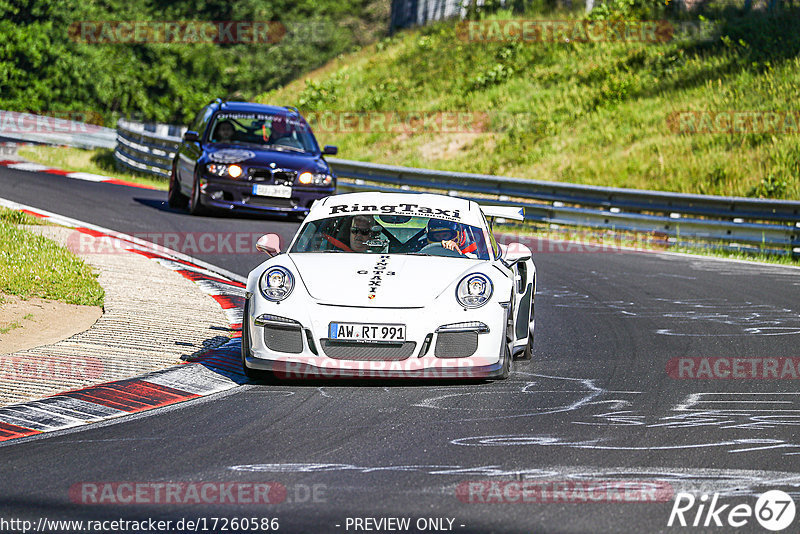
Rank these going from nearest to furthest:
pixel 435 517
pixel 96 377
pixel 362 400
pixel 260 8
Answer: pixel 435 517 < pixel 362 400 < pixel 96 377 < pixel 260 8

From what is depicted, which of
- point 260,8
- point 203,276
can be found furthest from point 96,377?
point 260,8

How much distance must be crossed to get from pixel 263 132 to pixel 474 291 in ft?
36.0

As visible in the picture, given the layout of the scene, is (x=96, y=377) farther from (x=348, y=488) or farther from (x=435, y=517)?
(x=435, y=517)

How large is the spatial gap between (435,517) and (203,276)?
7980 millimetres

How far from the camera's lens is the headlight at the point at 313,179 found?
1719 cm

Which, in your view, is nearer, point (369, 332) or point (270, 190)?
point (369, 332)

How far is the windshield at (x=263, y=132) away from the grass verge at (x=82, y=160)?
21.2 feet

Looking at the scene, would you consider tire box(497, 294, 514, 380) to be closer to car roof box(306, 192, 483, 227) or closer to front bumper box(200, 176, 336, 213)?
car roof box(306, 192, 483, 227)

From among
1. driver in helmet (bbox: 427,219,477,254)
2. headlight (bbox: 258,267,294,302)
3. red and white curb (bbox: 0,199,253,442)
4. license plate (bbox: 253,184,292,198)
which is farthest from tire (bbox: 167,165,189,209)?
headlight (bbox: 258,267,294,302)

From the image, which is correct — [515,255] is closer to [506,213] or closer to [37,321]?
[506,213]

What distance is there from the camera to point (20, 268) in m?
10.7

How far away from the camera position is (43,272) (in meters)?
10.7

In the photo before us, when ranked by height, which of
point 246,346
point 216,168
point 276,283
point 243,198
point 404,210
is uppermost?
point 404,210

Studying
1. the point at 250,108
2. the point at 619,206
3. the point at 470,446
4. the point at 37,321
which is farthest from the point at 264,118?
the point at 470,446
